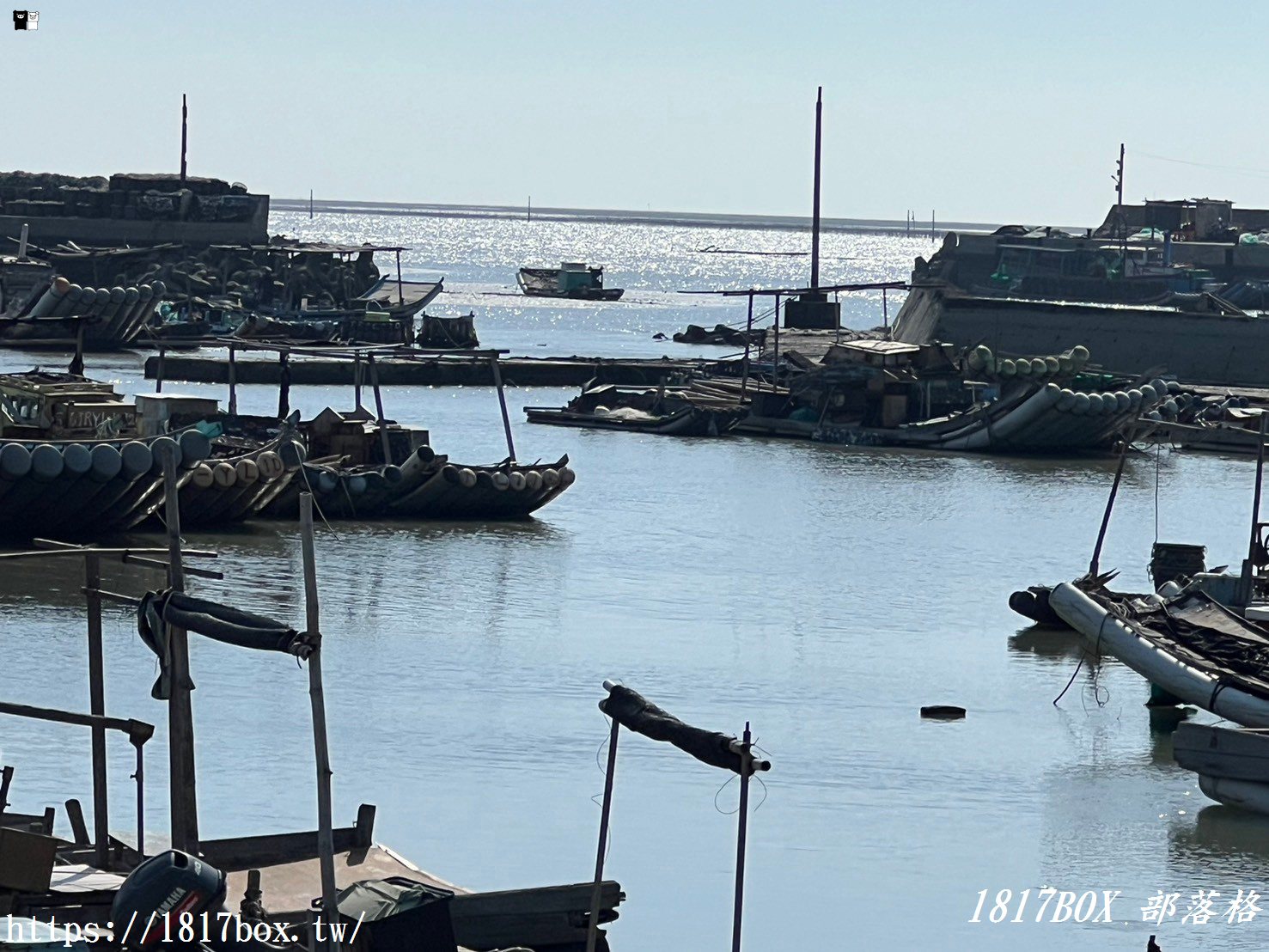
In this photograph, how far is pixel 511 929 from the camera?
11.2 metres

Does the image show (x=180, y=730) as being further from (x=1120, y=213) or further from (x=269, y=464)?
(x=1120, y=213)

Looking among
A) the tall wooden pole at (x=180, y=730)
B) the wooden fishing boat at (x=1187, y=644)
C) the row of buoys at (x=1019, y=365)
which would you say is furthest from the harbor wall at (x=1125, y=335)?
the tall wooden pole at (x=180, y=730)

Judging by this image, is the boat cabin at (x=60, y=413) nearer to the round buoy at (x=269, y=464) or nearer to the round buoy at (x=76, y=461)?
the round buoy at (x=76, y=461)

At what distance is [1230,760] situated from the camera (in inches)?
673

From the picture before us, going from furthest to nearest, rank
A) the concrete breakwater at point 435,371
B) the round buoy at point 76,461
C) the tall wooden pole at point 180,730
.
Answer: the concrete breakwater at point 435,371 < the round buoy at point 76,461 < the tall wooden pole at point 180,730

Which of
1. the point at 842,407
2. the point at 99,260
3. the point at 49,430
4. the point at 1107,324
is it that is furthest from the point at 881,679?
the point at 99,260

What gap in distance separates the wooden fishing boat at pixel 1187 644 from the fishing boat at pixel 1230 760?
103 cm

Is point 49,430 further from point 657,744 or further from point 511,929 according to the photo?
point 511,929

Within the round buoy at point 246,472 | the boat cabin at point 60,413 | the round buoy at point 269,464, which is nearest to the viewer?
the boat cabin at point 60,413

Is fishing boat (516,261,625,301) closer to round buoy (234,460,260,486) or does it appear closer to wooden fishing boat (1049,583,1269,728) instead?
round buoy (234,460,260,486)

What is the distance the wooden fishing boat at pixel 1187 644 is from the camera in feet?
60.9

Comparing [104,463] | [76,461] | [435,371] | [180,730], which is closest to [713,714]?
[180,730]

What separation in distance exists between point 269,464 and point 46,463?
162 inches

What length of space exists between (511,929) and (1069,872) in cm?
608
